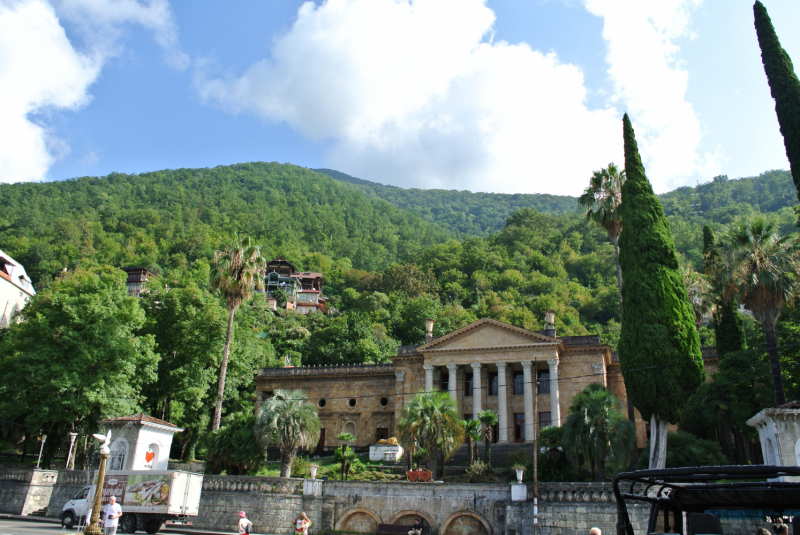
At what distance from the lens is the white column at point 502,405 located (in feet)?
127

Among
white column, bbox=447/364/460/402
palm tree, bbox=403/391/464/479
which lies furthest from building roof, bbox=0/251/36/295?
palm tree, bbox=403/391/464/479

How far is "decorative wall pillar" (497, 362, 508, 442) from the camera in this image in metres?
38.6

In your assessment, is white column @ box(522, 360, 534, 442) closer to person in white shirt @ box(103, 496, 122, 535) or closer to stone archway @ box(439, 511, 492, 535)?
stone archway @ box(439, 511, 492, 535)

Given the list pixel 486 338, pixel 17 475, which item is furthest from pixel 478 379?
pixel 17 475

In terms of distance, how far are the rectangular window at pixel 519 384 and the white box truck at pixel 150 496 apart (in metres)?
23.8

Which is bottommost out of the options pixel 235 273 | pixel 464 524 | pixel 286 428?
pixel 464 524

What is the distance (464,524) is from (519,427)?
18.3m

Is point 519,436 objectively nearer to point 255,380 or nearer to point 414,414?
point 414,414

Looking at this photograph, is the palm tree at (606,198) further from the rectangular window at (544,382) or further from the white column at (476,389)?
the white column at (476,389)

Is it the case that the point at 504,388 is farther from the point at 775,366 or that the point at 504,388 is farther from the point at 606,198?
the point at 775,366

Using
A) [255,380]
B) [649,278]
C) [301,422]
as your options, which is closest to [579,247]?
[255,380]

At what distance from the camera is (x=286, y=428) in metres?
25.7

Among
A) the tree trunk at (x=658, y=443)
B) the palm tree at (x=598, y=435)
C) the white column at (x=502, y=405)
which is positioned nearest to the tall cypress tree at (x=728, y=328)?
the tree trunk at (x=658, y=443)

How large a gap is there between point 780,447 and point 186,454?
33.1m
